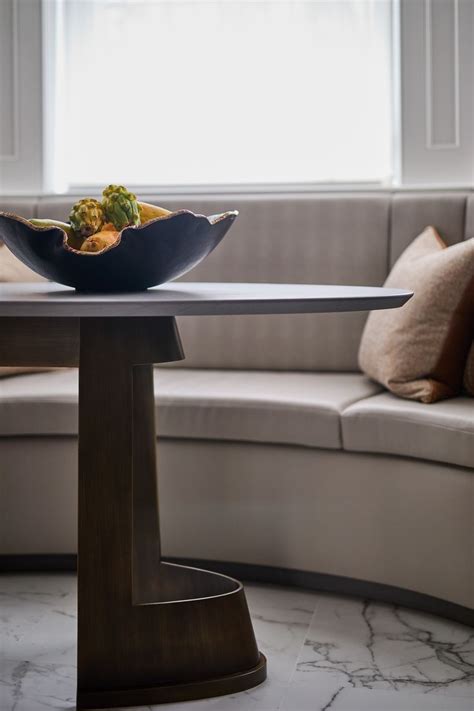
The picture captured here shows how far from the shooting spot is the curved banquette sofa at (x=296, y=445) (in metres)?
2.12

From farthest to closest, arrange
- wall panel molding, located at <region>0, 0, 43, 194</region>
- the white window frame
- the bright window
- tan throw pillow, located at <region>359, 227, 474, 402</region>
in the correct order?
wall panel molding, located at <region>0, 0, 43, 194</region> < the bright window < the white window frame < tan throw pillow, located at <region>359, 227, 474, 402</region>

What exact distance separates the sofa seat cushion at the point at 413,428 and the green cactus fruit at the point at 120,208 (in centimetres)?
75

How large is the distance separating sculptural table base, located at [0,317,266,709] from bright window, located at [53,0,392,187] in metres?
1.77

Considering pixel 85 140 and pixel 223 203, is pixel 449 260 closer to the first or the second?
pixel 223 203

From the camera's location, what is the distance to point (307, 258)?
287 cm

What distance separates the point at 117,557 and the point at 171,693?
0.88 feet

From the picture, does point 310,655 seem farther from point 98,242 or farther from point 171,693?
point 98,242

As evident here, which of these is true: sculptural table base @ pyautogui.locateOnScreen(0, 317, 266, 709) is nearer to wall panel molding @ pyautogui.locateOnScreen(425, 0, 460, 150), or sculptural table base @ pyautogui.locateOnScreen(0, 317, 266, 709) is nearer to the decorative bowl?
the decorative bowl

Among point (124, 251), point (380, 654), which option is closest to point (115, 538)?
point (124, 251)

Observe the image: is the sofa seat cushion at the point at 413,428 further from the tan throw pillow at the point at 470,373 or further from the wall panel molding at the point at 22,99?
the wall panel molding at the point at 22,99

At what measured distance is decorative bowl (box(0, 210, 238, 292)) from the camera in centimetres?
164

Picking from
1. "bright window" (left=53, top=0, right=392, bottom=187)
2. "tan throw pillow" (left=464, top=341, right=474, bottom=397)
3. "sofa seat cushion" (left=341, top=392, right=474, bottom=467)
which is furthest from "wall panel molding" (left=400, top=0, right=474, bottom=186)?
"sofa seat cushion" (left=341, top=392, right=474, bottom=467)

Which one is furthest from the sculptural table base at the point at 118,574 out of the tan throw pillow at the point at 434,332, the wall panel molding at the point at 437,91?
the wall panel molding at the point at 437,91

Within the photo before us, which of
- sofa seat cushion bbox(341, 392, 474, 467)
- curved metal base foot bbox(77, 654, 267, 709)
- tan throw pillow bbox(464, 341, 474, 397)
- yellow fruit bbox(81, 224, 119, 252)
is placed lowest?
curved metal base foot bbox(77, 654, 267, 709)
